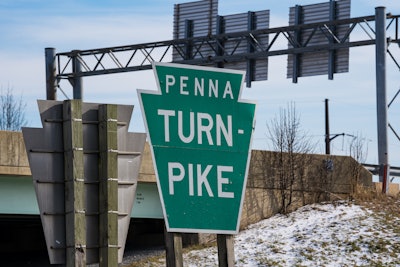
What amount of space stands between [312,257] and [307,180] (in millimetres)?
4884

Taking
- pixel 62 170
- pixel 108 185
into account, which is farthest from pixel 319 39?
pixel 62 170

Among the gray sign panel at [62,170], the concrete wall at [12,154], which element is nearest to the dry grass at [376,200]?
the concrete wall at [12,154]

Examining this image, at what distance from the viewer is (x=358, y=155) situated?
3106 centimetres

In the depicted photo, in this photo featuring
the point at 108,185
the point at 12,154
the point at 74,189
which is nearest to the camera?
the point at 74,189

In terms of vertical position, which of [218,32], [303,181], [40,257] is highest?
[218,32]

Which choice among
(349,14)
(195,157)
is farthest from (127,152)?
(349,14)

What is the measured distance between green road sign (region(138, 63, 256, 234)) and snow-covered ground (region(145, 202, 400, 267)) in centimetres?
1864

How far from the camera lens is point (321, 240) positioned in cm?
2684

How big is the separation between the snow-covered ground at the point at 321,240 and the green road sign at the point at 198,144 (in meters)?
18.6

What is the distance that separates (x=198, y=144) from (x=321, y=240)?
20347 mm

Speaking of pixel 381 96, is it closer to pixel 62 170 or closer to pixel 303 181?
pixel 303 181

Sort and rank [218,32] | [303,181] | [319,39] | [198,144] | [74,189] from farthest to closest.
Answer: [218,32], [319,39], [303,181], [74,189], [198,144]

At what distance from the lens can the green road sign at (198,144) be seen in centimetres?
686

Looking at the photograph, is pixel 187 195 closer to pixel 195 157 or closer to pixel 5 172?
pixel 195 157
